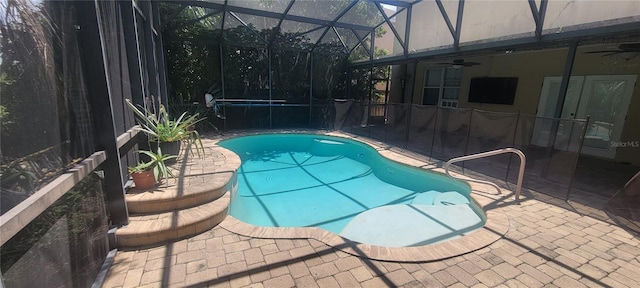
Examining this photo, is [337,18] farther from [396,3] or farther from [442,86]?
[442,86]

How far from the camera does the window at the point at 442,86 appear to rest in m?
9.93

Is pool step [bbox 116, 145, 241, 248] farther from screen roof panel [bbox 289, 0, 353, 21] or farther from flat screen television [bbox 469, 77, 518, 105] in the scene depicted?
flat screen television [bbox 469, 77, 518, 105]

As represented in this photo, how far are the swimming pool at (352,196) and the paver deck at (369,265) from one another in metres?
0.69

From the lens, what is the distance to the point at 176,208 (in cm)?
310

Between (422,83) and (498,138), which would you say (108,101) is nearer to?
(498,138)

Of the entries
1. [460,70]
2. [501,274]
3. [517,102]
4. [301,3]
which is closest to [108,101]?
[501,274]

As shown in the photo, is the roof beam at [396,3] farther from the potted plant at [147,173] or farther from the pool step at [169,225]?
the pool step at [169,225]

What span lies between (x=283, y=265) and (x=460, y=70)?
10.0 m

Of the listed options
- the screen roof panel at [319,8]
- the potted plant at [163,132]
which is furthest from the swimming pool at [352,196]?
the screen roof panel at [319,8]

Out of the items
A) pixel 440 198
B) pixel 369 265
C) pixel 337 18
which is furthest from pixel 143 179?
pixel 337 18

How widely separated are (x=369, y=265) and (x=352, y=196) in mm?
2908

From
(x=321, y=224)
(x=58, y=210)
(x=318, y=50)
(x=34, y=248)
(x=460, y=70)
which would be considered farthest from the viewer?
(x=318, y=50)

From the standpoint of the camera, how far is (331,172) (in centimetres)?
666

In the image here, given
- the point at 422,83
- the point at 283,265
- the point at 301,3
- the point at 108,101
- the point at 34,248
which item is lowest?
the point at 283,265
